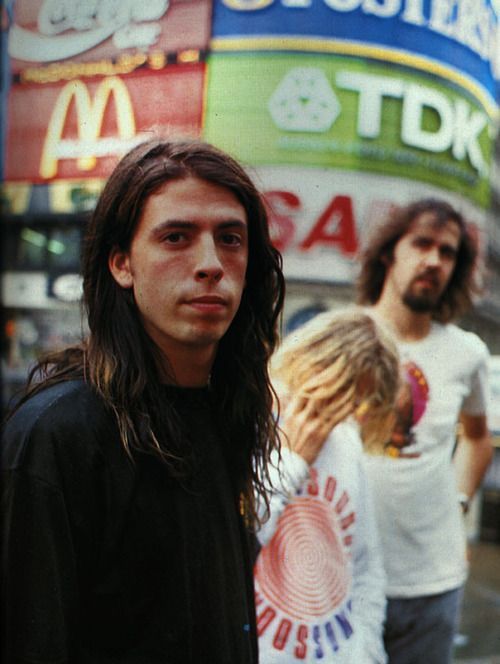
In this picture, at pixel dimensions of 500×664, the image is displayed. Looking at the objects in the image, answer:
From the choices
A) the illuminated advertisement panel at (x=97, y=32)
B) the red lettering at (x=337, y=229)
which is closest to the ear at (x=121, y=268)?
the illuminated advertisement panel at (x=97, y=32)

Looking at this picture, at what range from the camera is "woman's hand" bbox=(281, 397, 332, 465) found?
1487mm

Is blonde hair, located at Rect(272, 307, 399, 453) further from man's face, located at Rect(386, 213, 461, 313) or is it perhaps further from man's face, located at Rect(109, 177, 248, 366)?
man's face, located at Rect(109, 177, 248, 366)

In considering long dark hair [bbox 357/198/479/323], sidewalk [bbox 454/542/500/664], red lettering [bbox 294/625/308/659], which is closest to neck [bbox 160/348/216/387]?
red lettering [bbox 294/625/308/659]

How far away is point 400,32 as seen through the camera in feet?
7.57

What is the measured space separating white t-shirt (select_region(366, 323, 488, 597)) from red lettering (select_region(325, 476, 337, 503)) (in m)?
0.35

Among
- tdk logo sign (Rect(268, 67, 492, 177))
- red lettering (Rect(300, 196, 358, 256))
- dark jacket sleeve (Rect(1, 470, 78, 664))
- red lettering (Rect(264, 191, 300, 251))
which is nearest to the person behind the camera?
dark jacket sleeve (Rect(1, 470, 78, 664))

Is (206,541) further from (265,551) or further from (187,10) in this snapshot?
(187,10)

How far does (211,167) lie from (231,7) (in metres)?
0.88

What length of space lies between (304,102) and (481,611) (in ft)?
9.41

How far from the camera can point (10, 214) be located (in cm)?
152

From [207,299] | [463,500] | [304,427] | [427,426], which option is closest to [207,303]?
[207,299]

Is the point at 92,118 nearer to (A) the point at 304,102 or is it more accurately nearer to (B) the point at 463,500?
(A) the point at 304,102

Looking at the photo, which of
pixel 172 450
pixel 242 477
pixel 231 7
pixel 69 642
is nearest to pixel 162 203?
pixel 172 450

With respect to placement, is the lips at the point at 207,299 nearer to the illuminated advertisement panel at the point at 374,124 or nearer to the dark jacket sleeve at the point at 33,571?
the dark jacket sleeve at the point at 33,571
